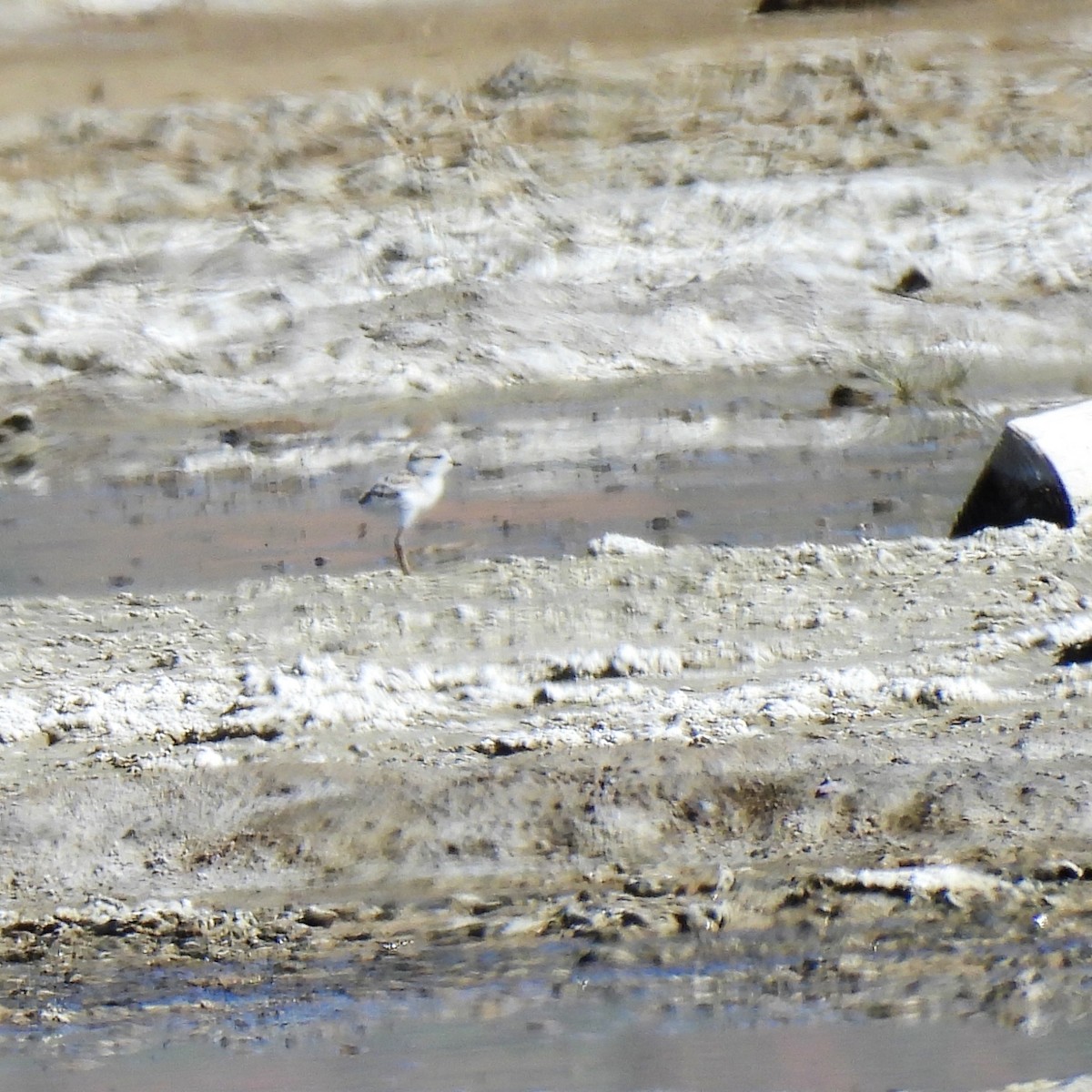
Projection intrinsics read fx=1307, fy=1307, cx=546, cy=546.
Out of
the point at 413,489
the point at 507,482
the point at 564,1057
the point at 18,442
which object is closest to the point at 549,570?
the point at 507,482

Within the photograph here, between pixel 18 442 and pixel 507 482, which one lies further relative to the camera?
pixel 18 442

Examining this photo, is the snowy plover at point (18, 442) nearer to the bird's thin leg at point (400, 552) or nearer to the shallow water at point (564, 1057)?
the bird's thin leg at point (400, 552)

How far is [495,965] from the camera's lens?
2.92m

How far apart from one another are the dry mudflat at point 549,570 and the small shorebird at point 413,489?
0.32 feet

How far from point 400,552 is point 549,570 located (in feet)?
1.56

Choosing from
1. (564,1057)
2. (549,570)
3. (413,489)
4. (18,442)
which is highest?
(18,442)

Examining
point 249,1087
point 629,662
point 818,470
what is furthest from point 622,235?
point 249,1087

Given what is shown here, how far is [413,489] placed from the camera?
14.0ft

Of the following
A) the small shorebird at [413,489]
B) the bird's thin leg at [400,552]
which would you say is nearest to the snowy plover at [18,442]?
the small shorebird at [413,489]

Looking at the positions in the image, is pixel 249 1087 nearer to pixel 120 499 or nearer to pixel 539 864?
pixel 539 864

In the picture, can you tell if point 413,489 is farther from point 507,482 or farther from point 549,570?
point 549,570

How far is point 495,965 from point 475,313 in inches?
97.8

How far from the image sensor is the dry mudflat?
297 cm

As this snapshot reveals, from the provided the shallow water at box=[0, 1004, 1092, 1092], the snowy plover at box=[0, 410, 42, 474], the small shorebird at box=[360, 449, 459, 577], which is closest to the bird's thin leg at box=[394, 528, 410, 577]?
the small shorebird at box=[360, 449, 459, 577]
